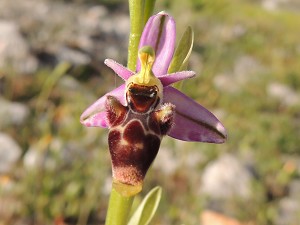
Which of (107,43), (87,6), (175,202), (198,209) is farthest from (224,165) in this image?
(87,6)

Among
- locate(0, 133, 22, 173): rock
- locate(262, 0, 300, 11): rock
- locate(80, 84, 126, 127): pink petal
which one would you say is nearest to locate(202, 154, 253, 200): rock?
locate(0, 133, 22, 173): rock

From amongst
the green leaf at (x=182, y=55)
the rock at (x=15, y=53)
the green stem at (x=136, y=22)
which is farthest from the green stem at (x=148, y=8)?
the rock at (x=15, y=53)

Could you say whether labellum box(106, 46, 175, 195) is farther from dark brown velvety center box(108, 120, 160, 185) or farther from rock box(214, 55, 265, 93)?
rock box(214, 55, 265, 93)

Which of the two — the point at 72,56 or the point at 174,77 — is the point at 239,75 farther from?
the point at 174,77

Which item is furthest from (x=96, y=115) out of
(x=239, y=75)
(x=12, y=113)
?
(x=239, y=75)

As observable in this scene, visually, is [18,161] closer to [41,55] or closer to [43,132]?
[43,132]

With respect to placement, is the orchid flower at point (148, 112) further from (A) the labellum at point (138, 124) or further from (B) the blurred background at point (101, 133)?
(B) the blurred background at point (101, 133)
